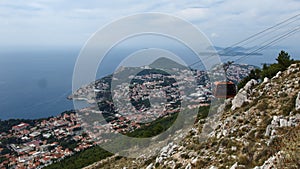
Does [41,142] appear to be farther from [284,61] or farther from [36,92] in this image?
[36,92]

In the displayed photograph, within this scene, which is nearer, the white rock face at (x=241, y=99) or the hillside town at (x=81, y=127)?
the white rock face at (x=241, y=99)

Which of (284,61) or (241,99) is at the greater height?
(284,61)

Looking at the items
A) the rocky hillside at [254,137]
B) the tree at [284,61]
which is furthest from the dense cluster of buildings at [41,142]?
the tree at [284,61]

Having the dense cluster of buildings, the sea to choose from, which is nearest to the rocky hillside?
the dense cluster of buildings

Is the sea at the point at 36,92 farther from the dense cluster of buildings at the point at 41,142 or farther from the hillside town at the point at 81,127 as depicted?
the hillside town at the point at 81,127

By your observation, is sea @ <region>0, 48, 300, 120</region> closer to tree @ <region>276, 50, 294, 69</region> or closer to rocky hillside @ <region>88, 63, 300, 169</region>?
tree @ <region>276, 50, 294, 69</region>

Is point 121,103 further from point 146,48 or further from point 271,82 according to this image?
point 271,82

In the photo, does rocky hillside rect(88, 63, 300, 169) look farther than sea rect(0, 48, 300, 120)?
No

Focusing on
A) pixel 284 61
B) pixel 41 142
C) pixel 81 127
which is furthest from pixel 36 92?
pixel 284 61

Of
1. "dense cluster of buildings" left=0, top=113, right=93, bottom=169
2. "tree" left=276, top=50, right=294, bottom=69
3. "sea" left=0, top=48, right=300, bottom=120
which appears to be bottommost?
"dense cluster of buildings" left=0, top=113, right=93, bottom=169
